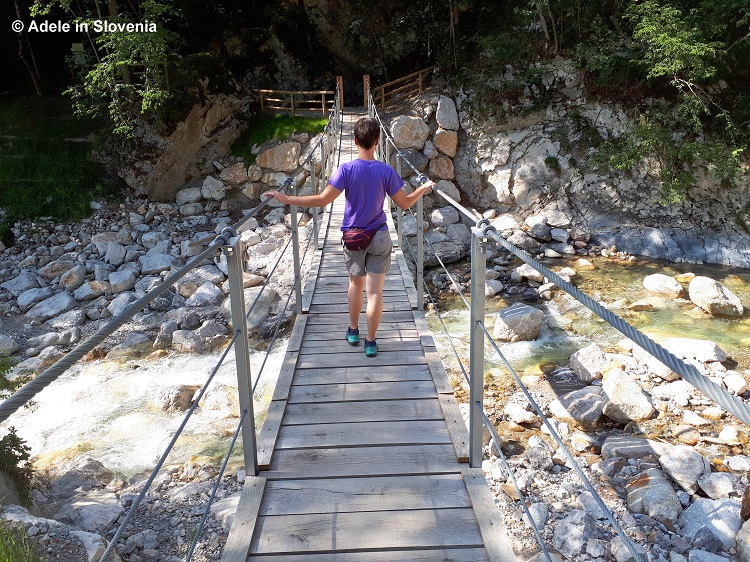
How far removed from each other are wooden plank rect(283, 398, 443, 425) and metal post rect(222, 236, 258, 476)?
0.48 m

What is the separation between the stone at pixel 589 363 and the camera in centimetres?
681

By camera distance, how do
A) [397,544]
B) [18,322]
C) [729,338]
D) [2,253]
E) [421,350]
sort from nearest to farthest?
[397,544] → [421,350] → [729,338] → [18,322] → [2,253]

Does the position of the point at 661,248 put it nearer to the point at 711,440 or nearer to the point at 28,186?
the point at 711,440

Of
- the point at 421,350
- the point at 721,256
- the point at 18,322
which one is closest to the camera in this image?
the point at 421,350

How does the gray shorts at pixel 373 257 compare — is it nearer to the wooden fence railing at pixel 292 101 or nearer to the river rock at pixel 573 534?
the river rock at pixel 573 534

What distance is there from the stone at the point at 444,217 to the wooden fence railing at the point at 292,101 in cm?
488

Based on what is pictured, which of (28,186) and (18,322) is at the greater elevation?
(28,186)

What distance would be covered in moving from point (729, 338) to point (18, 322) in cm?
1129

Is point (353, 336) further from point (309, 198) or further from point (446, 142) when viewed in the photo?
point (446, 142)

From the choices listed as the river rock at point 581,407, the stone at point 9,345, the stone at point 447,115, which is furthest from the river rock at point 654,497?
the stone at point 447,115

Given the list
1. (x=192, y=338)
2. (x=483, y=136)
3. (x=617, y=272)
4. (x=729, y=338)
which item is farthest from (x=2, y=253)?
(x=729, y=338)

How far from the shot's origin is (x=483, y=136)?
43.9 ft

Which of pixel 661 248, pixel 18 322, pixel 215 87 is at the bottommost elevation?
pixel 18 322

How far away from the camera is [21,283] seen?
10906 mm
